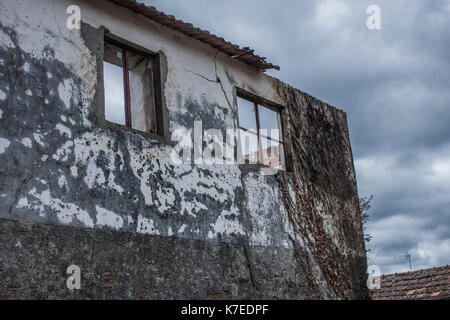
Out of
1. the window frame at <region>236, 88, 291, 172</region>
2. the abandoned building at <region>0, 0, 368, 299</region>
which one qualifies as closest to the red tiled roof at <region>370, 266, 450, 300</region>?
the abandoned building at <region>0, 0, 368, 299</region>

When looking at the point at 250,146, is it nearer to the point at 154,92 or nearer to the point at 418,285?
the point at 154,92

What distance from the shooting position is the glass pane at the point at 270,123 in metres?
8.59

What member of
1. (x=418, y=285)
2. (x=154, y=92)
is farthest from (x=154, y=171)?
(x=418, y=285)

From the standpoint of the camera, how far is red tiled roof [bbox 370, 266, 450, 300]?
1259 cm

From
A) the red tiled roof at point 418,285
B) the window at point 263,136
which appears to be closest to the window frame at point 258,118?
the window at point 263,136

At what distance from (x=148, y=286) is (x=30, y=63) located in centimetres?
267

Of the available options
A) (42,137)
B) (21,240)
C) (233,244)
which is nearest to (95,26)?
(42,137)

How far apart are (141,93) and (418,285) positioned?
32.0 ft

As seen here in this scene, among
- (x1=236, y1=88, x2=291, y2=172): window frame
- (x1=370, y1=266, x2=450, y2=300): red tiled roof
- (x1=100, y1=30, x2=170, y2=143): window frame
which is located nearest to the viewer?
(x1=100, y1=30, x2=170, y2=143): window frame

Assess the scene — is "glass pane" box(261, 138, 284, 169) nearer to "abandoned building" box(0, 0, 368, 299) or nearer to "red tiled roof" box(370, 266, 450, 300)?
"abandoned building" box(0, 0, 368, 299)

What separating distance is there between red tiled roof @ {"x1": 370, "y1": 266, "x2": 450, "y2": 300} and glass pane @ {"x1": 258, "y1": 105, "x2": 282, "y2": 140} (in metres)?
5.67

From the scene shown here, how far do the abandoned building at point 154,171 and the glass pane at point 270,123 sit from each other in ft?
0.08

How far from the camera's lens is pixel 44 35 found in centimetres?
577
